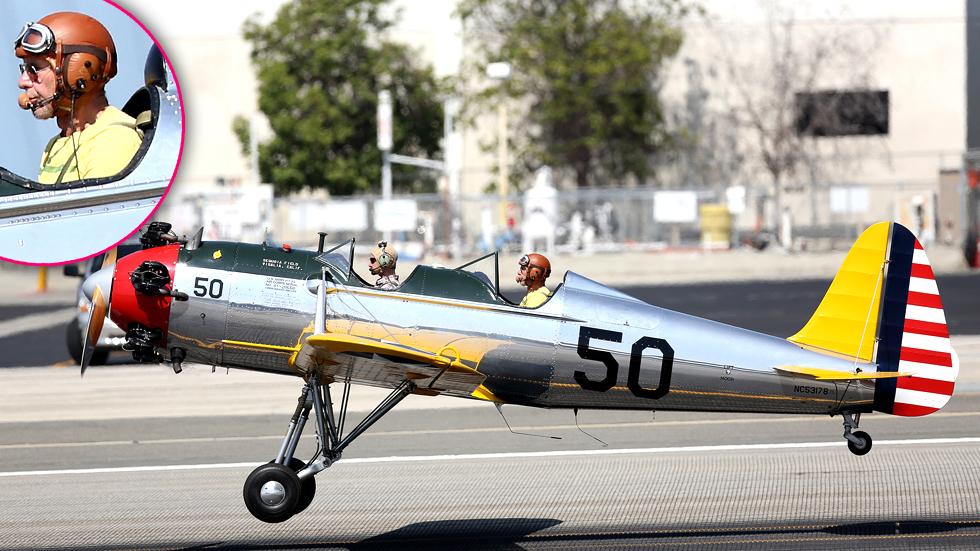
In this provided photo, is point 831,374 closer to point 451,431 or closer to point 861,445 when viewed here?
point 861,445

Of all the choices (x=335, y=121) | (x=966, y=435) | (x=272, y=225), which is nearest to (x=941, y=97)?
(x=335, y=121)

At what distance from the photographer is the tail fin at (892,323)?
9773 millimetres

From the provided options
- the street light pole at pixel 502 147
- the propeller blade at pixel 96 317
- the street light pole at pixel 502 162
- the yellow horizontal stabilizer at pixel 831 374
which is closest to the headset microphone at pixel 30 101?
the propeller blade at pixel 96 317

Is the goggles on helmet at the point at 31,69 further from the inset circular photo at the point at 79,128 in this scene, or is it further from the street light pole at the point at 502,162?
the street light pole at the point at 502,162

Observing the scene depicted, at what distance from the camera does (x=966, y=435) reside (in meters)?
13.9

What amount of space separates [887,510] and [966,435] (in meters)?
3.75

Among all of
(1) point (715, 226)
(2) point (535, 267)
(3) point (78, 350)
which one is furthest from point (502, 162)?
(2) point (535, 267)

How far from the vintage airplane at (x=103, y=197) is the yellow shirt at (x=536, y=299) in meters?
2.71

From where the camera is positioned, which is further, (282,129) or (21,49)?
(282,129)

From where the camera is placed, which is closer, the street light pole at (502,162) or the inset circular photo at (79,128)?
the inset circular photo at (79,128)

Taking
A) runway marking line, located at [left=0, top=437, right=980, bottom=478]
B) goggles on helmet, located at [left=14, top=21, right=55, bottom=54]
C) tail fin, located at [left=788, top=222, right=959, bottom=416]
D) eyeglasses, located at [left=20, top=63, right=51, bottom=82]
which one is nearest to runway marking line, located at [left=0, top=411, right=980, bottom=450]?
runway marking line, located at [left=0, top=437, right=980, bottom=478]

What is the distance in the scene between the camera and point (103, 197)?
9.09 metres

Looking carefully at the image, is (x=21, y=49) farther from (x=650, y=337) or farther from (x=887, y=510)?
(x=887, y=510)

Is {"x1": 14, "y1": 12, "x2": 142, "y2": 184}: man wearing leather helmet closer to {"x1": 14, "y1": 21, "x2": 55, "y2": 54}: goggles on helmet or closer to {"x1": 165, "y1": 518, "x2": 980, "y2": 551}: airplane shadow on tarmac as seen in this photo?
{"x1": 14, "y1": 21, "x2": 55, "y2": 54}: goggles on helmet
